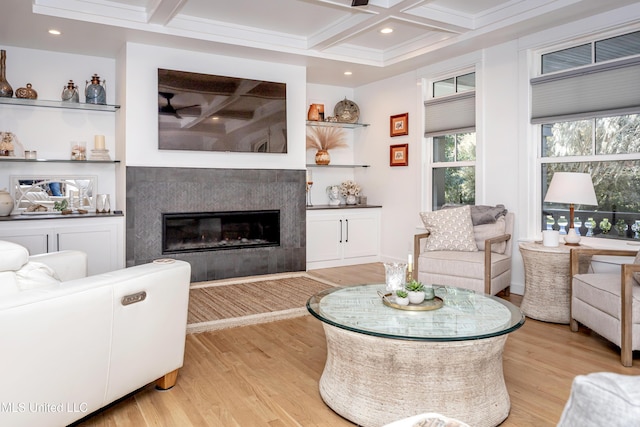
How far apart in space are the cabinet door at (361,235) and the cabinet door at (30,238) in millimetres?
3419

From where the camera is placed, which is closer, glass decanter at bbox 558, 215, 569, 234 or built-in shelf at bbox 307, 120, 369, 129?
glass decanter at bbox 558, 215, 569, 234

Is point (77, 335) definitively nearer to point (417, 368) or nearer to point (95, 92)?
point (417, 368)

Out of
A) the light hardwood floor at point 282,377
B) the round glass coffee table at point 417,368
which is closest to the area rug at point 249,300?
the light hardwood floor at point 282,377

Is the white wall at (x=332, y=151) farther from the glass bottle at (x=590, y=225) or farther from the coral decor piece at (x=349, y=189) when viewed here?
the glass bottle at (x=590, y=225)

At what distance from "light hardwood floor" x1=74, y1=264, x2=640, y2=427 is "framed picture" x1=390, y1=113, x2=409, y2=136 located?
121 inches

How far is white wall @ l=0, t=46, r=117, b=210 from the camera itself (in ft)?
15.9

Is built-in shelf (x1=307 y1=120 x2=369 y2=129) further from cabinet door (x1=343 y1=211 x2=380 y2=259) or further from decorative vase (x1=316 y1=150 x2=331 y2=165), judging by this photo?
cabinet door (x1=343 y1=211 x2=380 y2=259)

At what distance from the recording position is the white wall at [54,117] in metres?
4.84

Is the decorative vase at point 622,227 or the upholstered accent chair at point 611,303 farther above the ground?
the decorative vase at point 622,227

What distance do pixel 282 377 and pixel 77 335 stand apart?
1193mm

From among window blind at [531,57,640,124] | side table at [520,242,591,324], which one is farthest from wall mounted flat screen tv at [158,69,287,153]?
side table at [520,242,591,324]

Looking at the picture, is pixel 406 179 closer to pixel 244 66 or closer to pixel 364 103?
pixel 364 103

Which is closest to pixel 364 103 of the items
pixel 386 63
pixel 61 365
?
pixel 386 63

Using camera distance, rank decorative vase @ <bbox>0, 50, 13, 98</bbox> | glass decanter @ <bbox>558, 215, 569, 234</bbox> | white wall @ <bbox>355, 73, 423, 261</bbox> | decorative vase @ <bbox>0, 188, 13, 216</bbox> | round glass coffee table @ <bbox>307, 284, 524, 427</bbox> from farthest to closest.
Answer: white wall @ <bbox>355, 73, 423, 261</bbox>, decorative vase @ <bbox>0, 50, 13, 98</bbox>, decorative vase @ <bbox>0, 188, 13, 216</bbox>, glass decanter @ <bbox>558, 215, 569, 234</bbox>, round glass coffee table @ <bbox>307, 284, 524, 427</bbox>
